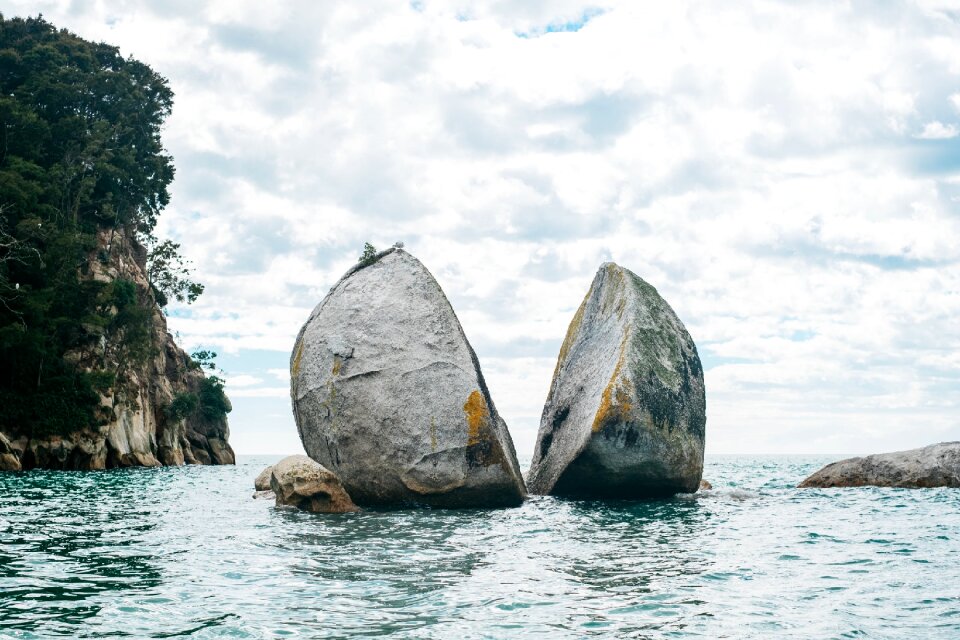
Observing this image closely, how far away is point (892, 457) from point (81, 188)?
4286 centimetres

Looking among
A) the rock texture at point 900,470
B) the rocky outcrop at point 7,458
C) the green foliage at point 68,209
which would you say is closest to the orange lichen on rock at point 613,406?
the rock texture at point 900,470

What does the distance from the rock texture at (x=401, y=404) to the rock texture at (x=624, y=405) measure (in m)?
1.68

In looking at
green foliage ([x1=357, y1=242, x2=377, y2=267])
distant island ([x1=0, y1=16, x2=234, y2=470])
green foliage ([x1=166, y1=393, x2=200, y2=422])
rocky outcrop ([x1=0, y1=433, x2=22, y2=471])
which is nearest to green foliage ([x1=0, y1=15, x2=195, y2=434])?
distant island ([x1=0, y1=16, x2=234, y2=470])

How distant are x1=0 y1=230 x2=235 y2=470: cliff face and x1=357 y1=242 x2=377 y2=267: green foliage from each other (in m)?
23.9

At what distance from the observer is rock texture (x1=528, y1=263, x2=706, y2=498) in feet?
53.7

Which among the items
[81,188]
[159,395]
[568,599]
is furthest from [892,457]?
[159,395]

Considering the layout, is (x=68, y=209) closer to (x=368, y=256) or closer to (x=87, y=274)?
(x=87, y=274)

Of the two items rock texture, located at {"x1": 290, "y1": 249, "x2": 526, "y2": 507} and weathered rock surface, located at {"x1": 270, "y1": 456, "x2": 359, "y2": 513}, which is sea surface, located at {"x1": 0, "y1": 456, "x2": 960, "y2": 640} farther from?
rock texture, located at {"x1": 290, "y1": 249, "x2": 526, "y2": 507}

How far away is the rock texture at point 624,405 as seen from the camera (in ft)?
53.7

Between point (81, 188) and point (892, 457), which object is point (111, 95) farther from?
point (892, 457)

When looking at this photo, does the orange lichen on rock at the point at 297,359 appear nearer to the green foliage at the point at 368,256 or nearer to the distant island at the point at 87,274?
the green foliage at the point at 368,256

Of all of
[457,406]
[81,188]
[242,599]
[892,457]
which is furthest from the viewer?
[81,188]

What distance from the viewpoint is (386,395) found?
52.1 feet

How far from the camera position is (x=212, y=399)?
6438 centimetres
